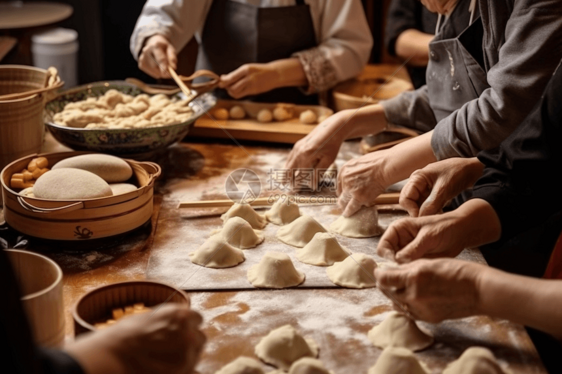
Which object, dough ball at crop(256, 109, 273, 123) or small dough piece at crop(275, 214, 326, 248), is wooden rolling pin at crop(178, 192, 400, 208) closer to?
small dough piece at crop(275, 214, 326, 248)

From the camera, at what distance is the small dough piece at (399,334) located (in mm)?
1380

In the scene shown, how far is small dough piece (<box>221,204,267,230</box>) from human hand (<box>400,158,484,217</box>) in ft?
1.38

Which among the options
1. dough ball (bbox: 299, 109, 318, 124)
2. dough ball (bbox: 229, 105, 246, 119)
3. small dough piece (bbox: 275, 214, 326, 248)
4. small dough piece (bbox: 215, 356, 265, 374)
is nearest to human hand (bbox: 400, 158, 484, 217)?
small dough piece (bbox: 275, 214, 326, 248)

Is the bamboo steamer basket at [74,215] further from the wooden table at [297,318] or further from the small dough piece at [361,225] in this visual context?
the small dough piece at [361,225]

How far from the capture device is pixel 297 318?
4.91 feet

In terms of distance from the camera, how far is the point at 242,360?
4.20 ft

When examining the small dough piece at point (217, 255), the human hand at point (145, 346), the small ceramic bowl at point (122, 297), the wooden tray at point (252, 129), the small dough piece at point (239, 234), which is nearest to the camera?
the human hand at point (145, 346)

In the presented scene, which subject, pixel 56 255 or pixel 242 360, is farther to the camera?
pixel 56 255

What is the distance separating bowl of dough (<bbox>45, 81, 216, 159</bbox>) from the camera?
2.14 metres

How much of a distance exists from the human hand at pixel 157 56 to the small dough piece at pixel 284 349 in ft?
5.11

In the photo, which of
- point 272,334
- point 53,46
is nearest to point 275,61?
point 272,334

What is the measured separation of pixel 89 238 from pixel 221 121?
107 centimetres

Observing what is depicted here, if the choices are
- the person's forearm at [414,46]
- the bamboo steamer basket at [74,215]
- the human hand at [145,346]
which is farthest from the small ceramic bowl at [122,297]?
the person's forearm at [414,46]

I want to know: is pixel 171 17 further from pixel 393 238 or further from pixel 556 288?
pixel 556 288
